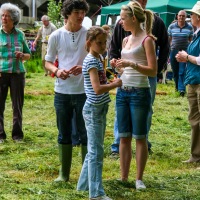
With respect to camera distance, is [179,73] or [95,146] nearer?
[95,146]

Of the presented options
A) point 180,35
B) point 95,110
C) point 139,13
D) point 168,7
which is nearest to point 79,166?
point 95,110

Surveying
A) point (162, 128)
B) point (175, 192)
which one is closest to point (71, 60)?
point (175, 192)

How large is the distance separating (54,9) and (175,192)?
741 inches

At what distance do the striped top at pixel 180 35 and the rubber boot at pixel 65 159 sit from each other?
29.1ft

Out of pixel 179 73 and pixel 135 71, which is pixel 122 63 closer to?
pixel 135 71

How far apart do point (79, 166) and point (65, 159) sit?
81cm

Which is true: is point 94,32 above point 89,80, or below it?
above

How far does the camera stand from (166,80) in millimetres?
16500

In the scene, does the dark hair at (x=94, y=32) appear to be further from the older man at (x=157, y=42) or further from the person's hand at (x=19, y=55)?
the person's hand at (x=19, y=55)

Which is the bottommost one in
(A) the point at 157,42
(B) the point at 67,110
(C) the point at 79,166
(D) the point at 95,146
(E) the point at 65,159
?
(C) the point at 79,166

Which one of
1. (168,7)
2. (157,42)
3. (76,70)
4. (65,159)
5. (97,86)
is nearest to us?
(97,86)

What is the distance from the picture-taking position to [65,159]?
18.7 ft

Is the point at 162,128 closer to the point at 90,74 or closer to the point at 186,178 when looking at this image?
the point at 186,178

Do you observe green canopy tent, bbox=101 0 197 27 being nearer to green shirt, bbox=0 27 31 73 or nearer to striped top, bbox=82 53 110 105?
green shirt, bbox=0 27 31 73
